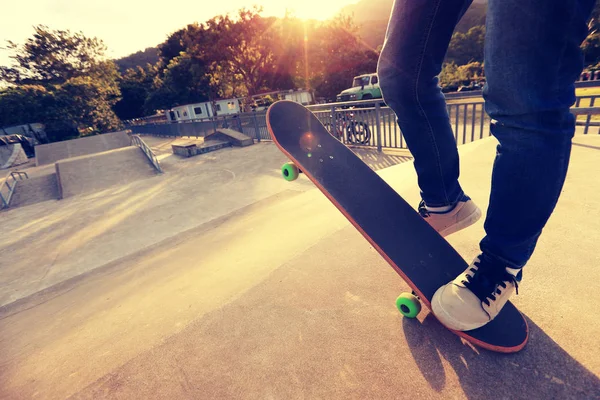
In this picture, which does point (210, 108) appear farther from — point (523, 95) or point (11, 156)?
point (523, 95)

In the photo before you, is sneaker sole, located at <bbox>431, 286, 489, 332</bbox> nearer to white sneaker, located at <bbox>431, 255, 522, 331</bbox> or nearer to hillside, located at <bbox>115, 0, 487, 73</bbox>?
white sneaker, located at <bbox>431, 255, 522, 331</bbox>

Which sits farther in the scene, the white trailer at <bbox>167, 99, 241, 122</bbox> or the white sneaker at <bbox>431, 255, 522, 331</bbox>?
the white trailer at <bbox>167, 99, 241, 122</bbox>

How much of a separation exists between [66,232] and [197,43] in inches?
1266

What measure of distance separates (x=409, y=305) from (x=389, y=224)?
1.05ft

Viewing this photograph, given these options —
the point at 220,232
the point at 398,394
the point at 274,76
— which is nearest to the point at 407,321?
the point at 398,394

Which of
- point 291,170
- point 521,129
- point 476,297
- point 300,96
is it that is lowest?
point 476,297

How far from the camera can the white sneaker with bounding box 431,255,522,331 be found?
86 centimetres

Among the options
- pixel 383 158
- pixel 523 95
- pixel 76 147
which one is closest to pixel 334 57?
pixel 76 147

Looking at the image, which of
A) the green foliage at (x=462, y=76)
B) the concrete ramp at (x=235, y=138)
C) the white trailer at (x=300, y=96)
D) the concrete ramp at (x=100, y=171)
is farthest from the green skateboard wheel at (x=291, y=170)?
the white trailer at (x=300, y=96)

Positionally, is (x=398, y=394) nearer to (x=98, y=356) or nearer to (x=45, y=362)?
(x=98, y=356)

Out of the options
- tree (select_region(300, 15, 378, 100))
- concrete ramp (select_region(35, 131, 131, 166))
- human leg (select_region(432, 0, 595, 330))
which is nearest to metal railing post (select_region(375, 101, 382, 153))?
human leg (select_region(432, 0, 595, 330))

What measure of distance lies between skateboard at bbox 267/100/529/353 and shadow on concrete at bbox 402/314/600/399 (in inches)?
1.5

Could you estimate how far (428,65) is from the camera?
1102mm

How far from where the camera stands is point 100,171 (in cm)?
814
